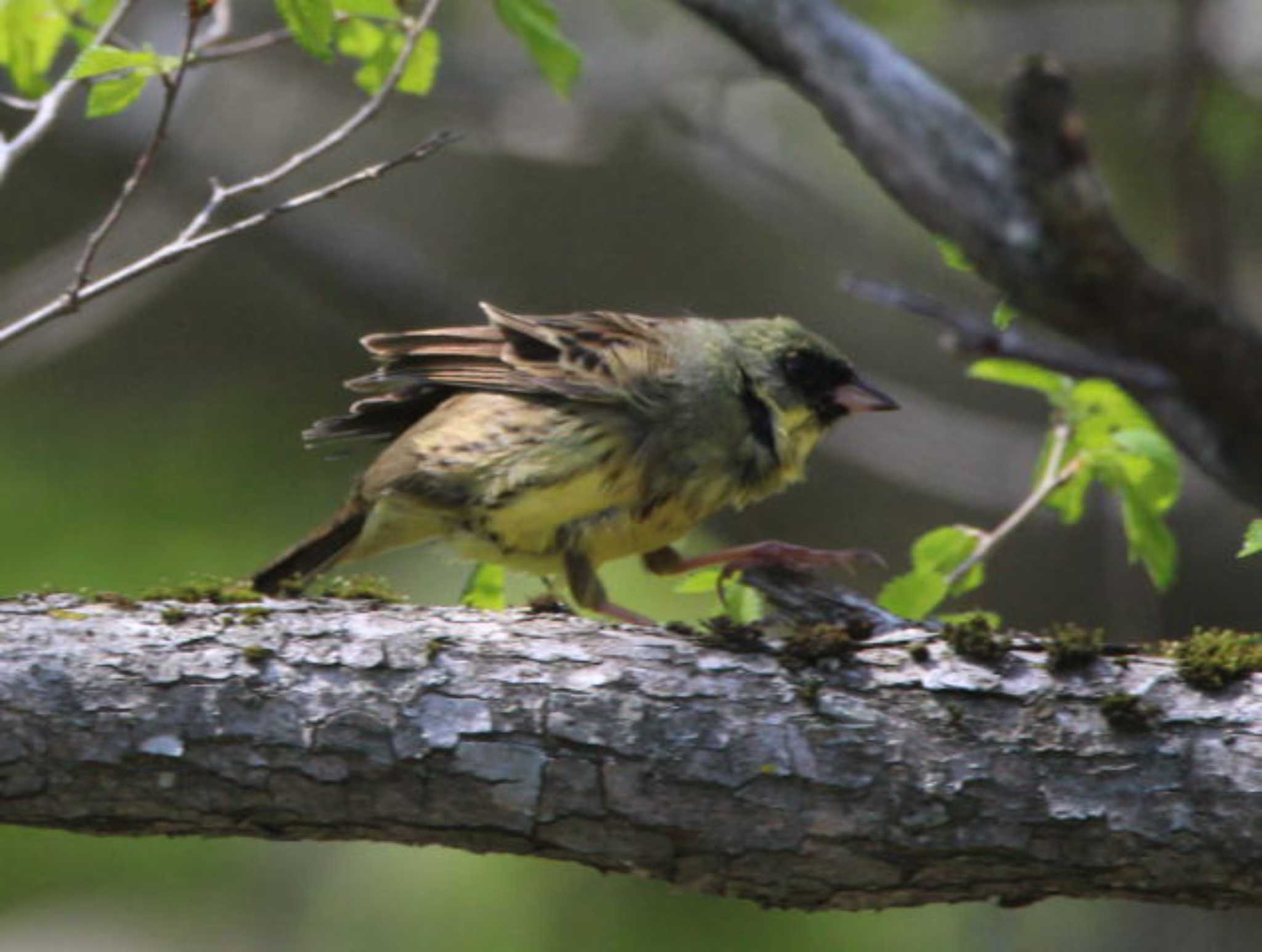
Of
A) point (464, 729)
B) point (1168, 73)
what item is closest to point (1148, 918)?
point (1168, 73)

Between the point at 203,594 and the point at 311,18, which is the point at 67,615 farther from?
the point at 311,18

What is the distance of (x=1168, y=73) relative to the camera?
9328mm

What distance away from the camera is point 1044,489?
5688 mm

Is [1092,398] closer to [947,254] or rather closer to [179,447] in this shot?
[947,254]

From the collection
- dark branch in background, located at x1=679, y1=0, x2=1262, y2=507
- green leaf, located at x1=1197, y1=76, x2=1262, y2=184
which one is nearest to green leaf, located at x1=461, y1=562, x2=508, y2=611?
dark branch in background, located at x1=679, y1=0, x2=1262, y2=507

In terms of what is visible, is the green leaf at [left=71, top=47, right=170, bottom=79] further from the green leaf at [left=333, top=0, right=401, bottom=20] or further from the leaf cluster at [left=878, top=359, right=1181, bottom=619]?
the leaf cluster at [left=878, top=359, right=1181, bottom=619]

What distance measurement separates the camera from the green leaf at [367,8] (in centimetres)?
508

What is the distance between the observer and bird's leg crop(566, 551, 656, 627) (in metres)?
5.81

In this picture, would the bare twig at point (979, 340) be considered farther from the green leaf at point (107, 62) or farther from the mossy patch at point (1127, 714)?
the green leaf at point (107, 62)

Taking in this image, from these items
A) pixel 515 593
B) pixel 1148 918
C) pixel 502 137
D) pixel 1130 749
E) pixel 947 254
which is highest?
pixel 502 137

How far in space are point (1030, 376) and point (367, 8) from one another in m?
2.13

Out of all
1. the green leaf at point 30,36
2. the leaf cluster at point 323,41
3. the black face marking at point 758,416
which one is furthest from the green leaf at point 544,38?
the green leaf at point 30,36

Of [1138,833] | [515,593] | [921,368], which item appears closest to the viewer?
[1138,833]

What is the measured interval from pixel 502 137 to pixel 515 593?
325 cm
